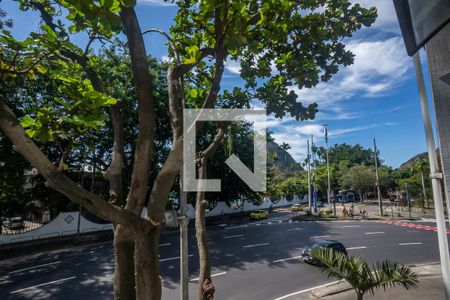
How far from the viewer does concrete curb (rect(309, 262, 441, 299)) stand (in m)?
9.86

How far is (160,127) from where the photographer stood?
20.5 meters

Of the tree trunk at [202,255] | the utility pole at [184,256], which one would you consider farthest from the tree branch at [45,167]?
the utility pole at [184,256]

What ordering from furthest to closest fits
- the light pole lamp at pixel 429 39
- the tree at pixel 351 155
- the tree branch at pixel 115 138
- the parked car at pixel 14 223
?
the tree at pixel 351 155 → the parked car at pixel 14 223 → the tree branch at pixel 115 138 → the light pole lamp at pixel 429 39

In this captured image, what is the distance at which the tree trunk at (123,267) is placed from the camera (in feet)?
11.4

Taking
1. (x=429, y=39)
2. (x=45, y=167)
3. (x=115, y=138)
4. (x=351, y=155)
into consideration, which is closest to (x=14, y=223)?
(x=115, y=138)

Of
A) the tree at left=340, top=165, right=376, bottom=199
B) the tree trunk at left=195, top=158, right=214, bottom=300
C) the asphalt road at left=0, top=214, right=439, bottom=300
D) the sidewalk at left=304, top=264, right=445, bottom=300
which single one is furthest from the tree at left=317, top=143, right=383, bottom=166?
the tree trunk at left=195, top=158, right=214, bottom=300

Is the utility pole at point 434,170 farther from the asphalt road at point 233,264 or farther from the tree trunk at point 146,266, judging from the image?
the asphalt road at point 233,264

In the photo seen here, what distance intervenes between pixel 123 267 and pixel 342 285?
979 centimetres

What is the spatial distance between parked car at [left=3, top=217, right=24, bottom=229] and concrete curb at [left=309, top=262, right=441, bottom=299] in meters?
18.4

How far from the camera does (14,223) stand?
18.3 m

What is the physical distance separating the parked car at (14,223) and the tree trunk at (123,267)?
19.2 metres

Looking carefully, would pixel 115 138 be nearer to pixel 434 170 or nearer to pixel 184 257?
pixel 184 257

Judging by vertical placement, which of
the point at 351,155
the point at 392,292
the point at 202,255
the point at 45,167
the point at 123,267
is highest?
the point at 351,155

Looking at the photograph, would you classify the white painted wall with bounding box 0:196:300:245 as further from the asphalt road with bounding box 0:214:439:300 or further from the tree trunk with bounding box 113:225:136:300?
the tree trunk with bounding box 113:225:136:300
